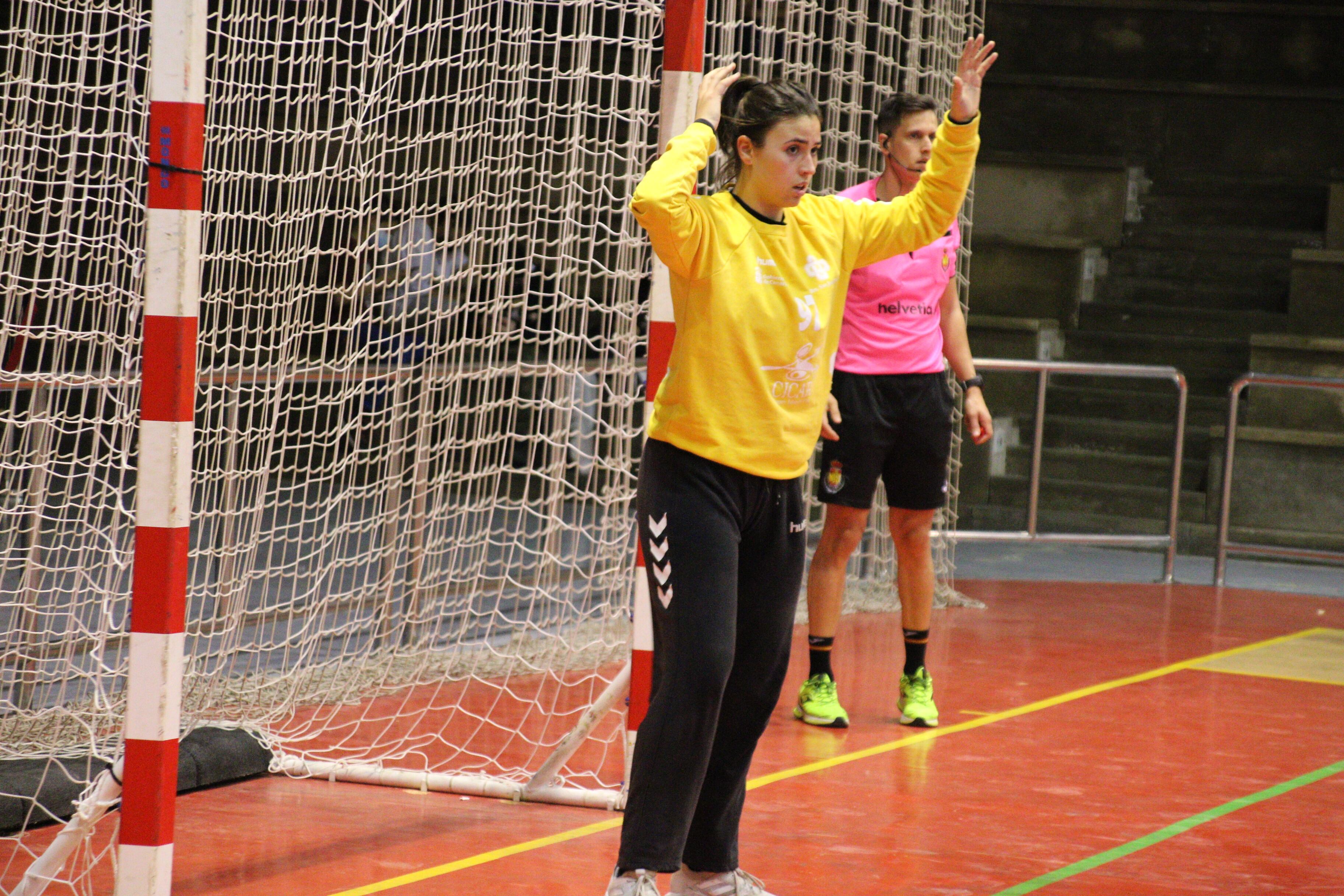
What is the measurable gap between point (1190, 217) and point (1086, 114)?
59.8 inches

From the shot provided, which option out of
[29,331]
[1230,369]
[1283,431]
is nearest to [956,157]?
[29,331]

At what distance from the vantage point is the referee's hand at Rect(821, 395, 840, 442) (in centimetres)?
471

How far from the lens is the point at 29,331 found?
4.27 m

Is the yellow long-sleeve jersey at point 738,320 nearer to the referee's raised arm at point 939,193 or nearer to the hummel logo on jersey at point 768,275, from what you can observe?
the hummel logo on jersey at point 768,275

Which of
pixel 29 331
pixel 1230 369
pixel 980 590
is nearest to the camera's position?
pixel 29 331

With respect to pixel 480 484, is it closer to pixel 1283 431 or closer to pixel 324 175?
pixel 324 175

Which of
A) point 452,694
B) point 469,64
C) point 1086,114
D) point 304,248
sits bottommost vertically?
point 452,694

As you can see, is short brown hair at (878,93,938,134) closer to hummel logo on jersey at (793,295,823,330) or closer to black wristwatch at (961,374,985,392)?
black wristwatch at (961,374,985,392)

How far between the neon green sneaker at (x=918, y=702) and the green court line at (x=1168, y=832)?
1063mm

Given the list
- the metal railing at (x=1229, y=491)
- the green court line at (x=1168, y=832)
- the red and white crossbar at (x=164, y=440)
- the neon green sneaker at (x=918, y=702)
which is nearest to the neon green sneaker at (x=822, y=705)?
the neon green sneaker at (x=918, y=702)

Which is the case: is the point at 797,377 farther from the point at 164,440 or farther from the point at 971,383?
the point at 971,383

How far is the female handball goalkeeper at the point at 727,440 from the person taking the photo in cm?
308

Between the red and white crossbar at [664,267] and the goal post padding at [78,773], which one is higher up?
the red and white crossbar at [664,267]

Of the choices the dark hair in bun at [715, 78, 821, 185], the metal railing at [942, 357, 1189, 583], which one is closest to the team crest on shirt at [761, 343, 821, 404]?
the dark hair in bun at [715, 78, 821, 185]
